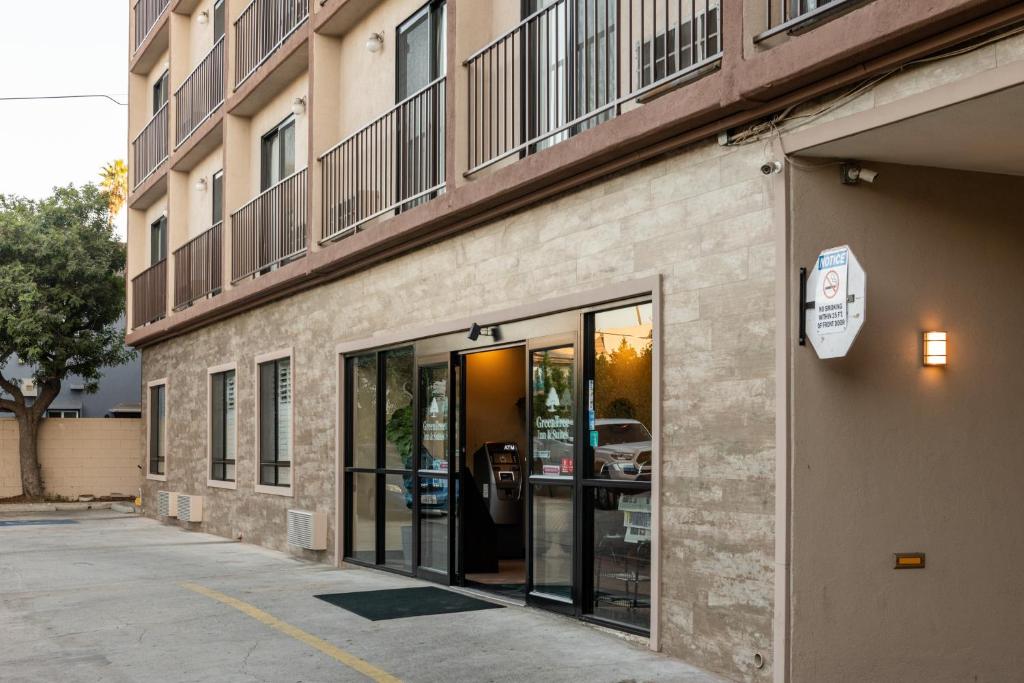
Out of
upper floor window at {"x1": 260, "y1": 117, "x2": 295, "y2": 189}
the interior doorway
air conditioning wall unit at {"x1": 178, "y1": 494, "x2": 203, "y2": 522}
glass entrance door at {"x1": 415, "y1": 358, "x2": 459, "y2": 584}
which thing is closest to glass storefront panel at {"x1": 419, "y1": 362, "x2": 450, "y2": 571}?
Result: glass entrance door at {"x1": 415, "y1": 358, "x2": 459, "y2": 584}

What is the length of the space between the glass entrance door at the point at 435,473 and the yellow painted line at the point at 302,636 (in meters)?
1.96

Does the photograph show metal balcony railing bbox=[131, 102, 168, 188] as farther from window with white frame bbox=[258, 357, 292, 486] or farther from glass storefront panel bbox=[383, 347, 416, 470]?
glass storefront panel bbox=[383, 347, 416, 470]

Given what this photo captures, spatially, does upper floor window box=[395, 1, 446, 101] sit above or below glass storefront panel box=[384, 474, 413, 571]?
above

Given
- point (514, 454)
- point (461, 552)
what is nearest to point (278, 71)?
point (514, 454)

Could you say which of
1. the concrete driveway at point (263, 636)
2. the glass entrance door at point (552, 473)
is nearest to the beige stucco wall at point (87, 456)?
the concrete driveway at point (263, 636)

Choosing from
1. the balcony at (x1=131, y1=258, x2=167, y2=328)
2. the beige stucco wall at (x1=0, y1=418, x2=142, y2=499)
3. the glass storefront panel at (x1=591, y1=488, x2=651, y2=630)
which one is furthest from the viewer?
the beige stucco wall at (x1=0, y1=418, x2=142, y2=499)

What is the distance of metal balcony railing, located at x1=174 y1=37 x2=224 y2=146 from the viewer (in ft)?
62.6

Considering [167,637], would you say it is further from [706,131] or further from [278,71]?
[278,71]

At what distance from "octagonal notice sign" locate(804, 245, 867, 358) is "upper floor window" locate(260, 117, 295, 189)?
11506 millimetres

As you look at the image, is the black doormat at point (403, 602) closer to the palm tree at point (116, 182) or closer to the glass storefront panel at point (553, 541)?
the glass storefront panel at point (553, 541)

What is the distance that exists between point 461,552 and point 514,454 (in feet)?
5.34

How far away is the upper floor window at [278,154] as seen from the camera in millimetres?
17044

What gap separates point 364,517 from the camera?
13.3 metres

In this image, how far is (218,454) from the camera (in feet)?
62.0
